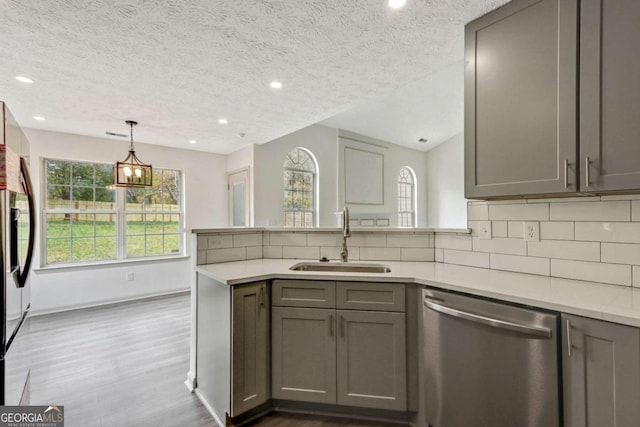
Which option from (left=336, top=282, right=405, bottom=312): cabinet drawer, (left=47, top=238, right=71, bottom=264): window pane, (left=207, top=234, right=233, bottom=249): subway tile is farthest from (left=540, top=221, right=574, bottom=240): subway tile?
(left=47, top=238, right=71, bottom=264): window pane

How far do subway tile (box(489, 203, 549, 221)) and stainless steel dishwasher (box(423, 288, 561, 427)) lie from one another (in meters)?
0.72

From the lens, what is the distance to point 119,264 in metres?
4.60

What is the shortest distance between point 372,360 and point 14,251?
73.4 inches

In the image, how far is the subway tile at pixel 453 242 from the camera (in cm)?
208

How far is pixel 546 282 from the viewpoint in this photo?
1582 mm

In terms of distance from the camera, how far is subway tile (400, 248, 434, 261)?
226cm

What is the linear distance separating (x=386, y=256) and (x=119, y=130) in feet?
12.9

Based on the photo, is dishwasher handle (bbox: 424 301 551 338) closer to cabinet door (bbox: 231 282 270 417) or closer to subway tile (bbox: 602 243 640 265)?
subway tile (bbox: 602 243 640 265)

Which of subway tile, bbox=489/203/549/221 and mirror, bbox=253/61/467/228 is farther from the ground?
mirror, bbox=253/61/467/228

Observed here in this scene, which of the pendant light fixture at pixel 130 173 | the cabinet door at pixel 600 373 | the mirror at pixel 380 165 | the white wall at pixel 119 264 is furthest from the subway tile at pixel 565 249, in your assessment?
the white wall at pixel 119 264

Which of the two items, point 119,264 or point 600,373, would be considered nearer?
point 600,373

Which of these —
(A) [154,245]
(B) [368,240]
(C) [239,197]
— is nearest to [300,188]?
(C) [239,197]

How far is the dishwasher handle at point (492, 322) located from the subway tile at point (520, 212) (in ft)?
2.54

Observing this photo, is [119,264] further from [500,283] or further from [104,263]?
[500,283]
